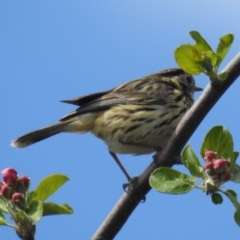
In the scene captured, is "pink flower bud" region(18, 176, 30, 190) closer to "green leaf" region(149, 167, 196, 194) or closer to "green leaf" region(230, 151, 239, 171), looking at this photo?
"green leaf" region(149, 167, 196, 194)

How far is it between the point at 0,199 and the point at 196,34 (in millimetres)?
1700

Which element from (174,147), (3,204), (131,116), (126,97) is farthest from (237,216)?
(126,97)

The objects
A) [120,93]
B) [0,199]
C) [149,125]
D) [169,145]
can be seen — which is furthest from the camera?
[120,93]

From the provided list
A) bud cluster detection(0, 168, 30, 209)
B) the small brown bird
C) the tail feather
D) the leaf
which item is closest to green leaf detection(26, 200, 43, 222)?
bud cluster detection(0, 168, 30, 209)

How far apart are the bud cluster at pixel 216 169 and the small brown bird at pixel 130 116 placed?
470 centimetres

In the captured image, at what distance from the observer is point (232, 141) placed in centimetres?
438

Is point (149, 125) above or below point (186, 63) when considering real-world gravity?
below

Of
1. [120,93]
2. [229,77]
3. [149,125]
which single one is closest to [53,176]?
[229,77]

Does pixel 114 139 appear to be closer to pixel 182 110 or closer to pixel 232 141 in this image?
pixel 182 110

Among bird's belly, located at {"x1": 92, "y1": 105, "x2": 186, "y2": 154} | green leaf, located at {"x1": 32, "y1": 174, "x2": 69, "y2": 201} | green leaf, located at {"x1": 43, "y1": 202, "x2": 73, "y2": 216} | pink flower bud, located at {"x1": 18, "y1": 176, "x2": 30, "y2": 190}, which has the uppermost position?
pink flower bud, located at {"x1": 18, "y1": 176, "x2": 30, "y2": 190}

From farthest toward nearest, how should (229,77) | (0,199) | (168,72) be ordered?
(168,72)
(229,77)
(0,199)

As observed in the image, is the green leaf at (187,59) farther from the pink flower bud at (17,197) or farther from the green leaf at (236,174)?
the pink flower bud at (17,197)

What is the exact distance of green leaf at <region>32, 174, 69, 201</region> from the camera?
13.5ft

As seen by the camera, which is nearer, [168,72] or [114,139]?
[114,139]
